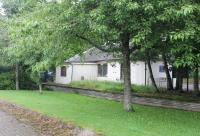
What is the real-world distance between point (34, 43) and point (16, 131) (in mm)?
5348

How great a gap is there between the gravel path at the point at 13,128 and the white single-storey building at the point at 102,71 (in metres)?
16.5

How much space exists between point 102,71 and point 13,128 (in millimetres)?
27928

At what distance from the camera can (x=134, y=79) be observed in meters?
36.6

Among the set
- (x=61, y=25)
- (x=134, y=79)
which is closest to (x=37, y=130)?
(x=61, y=25)

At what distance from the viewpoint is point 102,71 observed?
1694 inches

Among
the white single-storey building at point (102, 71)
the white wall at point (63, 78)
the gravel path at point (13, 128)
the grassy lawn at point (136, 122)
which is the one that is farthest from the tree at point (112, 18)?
the white wall at point (63, 78)

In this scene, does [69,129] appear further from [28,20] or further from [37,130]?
[28,20]

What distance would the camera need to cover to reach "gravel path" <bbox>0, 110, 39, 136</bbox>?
557 inches

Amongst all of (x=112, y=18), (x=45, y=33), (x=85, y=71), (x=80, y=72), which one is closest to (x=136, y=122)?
(x=112, y=18)

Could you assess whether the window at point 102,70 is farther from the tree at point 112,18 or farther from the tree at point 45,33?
the tree at point 112,18

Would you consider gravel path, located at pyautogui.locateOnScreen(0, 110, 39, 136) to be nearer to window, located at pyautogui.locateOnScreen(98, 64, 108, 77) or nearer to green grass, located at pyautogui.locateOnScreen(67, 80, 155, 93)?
green grass, located at pyautogui.locateOnScreen(67, 80, 155, 93)

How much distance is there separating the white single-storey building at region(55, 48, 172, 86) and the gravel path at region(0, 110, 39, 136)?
650 inches

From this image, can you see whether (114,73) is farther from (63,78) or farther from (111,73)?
(63,78)

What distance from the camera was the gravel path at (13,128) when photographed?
14.2 meters
